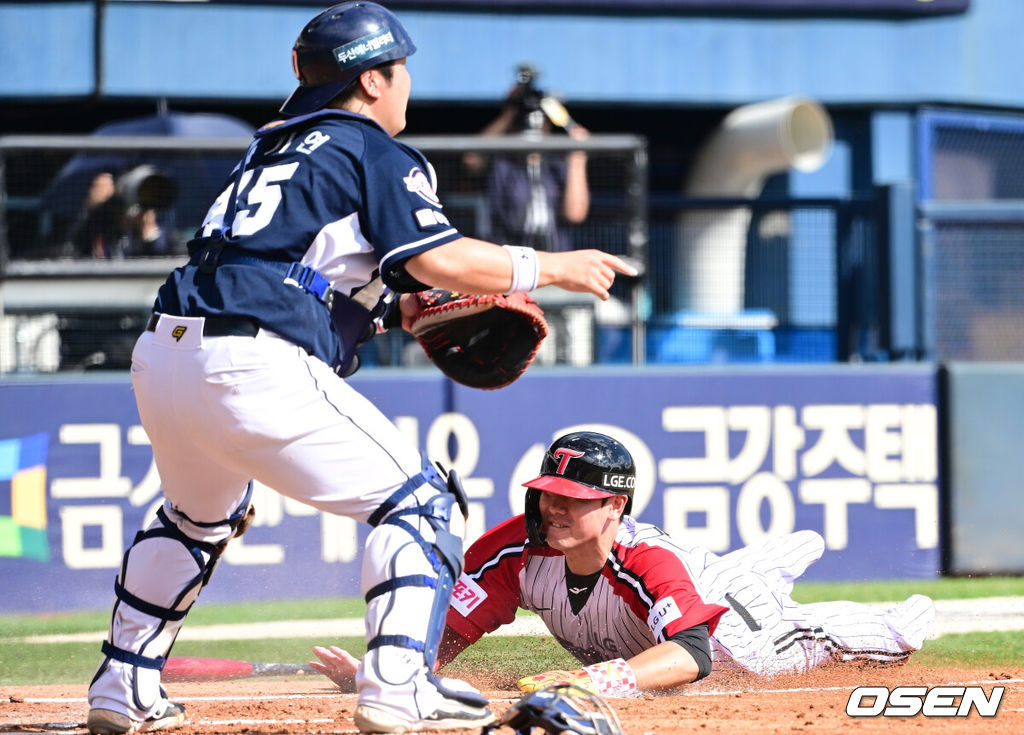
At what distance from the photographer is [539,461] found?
27.0ft

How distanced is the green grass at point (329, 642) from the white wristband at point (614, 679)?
131 cm

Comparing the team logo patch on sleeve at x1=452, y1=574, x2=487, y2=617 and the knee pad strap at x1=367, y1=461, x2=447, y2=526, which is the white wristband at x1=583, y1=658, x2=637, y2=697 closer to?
the team logo patch on sleeve at x1=452, y1=574, x2=487, y2=617

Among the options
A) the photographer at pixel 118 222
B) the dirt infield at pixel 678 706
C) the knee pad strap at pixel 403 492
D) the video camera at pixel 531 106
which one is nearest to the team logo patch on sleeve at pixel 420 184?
the knee pad strap at pixel 403 492

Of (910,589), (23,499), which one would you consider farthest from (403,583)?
(910,589)

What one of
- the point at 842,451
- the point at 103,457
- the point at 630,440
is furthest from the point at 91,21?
the point at 842,451

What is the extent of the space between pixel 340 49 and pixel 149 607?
5.51 feet

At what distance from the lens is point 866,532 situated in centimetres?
854

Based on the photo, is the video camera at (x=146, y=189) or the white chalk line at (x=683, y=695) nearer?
the white chalk line at (x=683, y=695)

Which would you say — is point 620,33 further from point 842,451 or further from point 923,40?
point 842,451

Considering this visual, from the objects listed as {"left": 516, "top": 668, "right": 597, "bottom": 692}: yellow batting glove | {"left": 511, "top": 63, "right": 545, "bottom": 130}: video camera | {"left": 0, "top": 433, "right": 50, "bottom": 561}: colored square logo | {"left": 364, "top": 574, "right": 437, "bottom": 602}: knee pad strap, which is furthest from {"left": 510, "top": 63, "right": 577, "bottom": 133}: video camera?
{"left": 364, "top": 574, "right": 437, "bottom": 602}: knee pad strap

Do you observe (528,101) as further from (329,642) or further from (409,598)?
(409,598)

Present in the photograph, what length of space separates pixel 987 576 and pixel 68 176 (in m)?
6.37

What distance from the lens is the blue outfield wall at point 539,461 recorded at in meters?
7.74

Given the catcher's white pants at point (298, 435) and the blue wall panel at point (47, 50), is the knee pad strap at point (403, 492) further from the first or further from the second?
the blue wall panel at point (47, 50)
